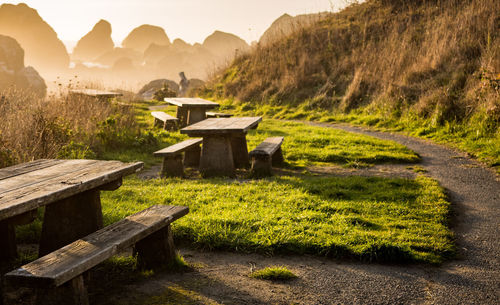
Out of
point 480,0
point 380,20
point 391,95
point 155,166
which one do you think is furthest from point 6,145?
point 380,20

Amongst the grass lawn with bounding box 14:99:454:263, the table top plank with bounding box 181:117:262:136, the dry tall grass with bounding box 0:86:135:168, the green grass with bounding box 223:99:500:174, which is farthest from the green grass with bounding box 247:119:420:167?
the dry tall grass with bounding box 0:86:135:168

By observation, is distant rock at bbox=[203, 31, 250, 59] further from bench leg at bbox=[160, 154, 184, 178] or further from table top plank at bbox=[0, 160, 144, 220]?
table top plank at bbox=[0, 160, 144, 220]

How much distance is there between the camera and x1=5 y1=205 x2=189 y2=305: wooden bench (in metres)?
2.35

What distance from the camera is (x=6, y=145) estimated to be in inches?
253

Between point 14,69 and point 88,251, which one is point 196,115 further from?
point 14,69

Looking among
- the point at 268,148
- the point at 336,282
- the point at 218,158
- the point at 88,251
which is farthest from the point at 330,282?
the point at 218,158

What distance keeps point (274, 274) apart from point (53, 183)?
5.88ft

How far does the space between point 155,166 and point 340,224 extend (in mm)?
4687

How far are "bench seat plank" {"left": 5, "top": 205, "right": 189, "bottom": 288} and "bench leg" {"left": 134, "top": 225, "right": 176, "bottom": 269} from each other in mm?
184

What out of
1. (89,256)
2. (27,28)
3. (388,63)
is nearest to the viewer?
(89,256)

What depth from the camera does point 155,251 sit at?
3582 mm

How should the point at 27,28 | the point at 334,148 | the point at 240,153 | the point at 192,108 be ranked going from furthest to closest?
the point at 27,28, the point at 192,108, the point at 334,148, the point at 240,153

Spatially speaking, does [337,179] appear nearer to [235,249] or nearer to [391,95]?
[235,249]

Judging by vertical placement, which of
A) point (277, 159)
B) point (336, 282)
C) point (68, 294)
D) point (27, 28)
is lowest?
point (336, 282)
